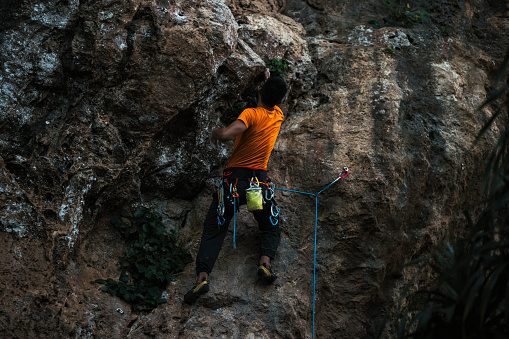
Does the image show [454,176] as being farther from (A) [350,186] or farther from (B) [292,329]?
(B) [292,329]

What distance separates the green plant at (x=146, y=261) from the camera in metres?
4.55

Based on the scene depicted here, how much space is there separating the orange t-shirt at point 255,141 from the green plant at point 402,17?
2999 mm

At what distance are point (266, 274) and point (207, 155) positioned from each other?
1.65 metres

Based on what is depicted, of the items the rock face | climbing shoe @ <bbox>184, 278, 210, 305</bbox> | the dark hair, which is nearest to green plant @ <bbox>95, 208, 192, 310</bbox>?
the rock face

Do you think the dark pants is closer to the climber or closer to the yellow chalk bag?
the climber

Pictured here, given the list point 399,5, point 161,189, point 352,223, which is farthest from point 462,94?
point 161,189

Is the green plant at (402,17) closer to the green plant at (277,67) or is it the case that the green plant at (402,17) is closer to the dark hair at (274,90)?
the green plant at (277,67)

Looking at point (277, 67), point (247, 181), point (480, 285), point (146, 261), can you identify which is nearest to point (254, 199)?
point (247, 181)

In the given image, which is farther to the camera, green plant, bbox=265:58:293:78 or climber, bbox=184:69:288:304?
green plant, bbox=265:58:293:78

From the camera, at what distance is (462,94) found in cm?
617

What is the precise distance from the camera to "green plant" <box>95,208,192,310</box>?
4.55 m

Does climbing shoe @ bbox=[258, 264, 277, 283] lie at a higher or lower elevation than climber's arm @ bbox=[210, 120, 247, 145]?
lower

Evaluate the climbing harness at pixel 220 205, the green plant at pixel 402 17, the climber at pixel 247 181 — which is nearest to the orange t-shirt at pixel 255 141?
the climber at pixel 247 181

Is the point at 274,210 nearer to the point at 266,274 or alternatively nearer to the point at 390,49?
the point at 266,274
